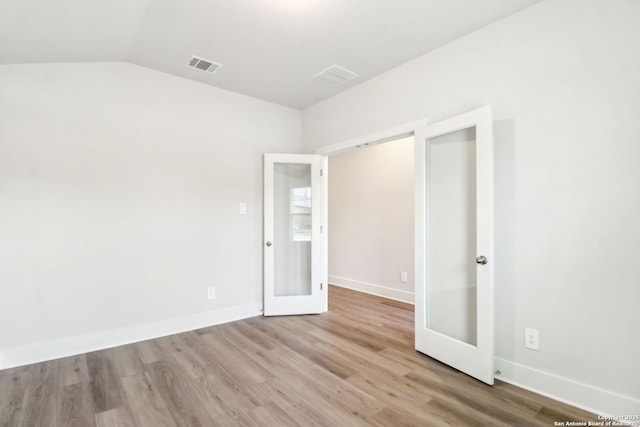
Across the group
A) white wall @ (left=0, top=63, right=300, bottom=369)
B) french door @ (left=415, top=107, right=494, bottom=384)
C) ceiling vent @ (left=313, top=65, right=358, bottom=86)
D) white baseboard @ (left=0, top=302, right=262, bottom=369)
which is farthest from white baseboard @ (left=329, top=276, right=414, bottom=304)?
ceiling vent @ (left=313, top=65, right=358, bottom=86)

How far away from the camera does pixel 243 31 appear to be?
2541mm

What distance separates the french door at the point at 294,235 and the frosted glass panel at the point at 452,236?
5.27 ft

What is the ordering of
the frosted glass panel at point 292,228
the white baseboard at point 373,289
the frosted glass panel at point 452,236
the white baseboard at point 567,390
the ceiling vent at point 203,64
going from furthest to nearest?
the white baseboard at point 373,289 → the frosted glass panel at point 292,228 → the ceiling vent at point 203,64 → the frosted glass panel at point 452,236 → the white baseboard at point 567,390

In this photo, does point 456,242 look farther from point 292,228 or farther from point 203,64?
point 203,64

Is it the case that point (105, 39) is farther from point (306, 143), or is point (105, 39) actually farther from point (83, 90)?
point (306, 143)

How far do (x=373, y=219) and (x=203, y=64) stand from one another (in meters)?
3.29

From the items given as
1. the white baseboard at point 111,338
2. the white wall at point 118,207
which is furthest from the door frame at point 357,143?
the white baseboard at point 111,338

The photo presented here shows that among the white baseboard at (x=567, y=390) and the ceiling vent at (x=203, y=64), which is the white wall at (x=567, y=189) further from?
the ceiling vent at (x=203, y=64)

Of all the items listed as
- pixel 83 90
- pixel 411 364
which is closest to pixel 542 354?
pixel 411 364

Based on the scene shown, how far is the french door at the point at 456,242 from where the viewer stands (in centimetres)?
226

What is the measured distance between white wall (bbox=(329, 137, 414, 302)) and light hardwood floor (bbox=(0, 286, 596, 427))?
64.0 inches

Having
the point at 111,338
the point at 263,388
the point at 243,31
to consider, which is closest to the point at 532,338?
the point at 263,388

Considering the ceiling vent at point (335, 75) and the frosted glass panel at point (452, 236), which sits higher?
the ceiling vent at point (335, 75)

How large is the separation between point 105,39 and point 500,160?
133 inches
